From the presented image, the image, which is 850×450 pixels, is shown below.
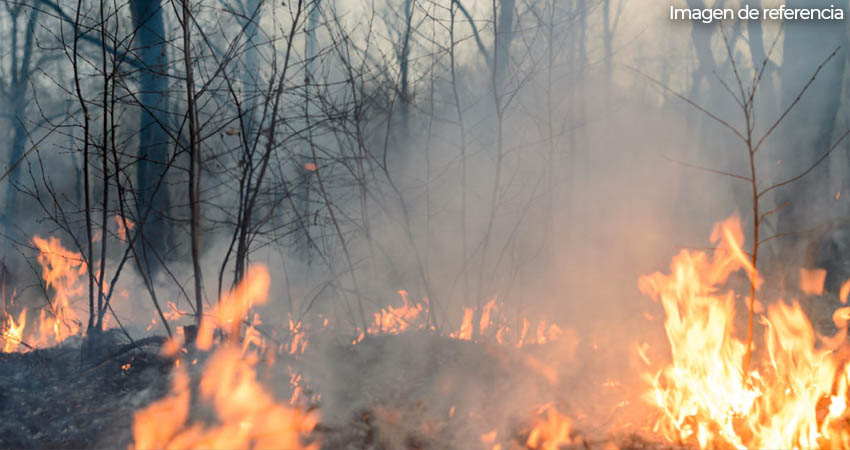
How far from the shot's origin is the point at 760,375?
3.73 meters

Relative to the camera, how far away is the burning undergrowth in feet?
10.4

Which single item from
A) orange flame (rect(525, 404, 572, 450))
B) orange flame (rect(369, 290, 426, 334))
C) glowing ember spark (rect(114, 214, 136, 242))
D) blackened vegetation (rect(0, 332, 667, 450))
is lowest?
orange flame (rect(369, 290, 426, 334))

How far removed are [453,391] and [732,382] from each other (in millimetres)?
1750

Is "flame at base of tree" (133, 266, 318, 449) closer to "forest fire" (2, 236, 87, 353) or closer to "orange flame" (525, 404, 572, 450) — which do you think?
"orange flame" (525, 404, 572, 450)

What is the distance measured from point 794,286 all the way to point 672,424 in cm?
527

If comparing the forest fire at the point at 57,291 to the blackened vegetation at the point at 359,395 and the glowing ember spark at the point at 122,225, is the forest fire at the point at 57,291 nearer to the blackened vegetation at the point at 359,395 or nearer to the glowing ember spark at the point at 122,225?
the glowing ember spark at the point at 122,225

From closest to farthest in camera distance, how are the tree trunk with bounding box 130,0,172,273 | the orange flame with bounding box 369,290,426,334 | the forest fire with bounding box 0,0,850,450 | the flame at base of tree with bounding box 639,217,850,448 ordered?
the flame at base of tree with bounding box 639,217,850,448
the forest fire with bounding box 0,0,850,450
the orange flame with bounding box 369,290,426,334
the tree trunk with bounding box 130,0,172,273

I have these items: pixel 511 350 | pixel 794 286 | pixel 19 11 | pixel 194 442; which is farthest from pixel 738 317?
pixel 19 11

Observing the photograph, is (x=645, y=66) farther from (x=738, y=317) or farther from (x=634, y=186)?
(x=738, y=317)

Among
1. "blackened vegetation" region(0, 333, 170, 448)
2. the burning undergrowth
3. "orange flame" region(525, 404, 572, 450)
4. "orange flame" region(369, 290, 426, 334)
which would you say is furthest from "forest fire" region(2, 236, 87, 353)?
"orange flame" region(525, 404, 572, 450)

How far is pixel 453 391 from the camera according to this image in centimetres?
368

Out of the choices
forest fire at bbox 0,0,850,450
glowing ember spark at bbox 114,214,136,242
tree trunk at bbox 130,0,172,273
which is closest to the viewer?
forest fire at bbox 0,0,850,450

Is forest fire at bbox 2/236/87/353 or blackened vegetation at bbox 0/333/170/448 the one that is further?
forest fire at bbox 2/236/87/353

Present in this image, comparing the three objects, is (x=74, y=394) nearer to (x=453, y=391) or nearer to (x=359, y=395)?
(x=359, y=395)
